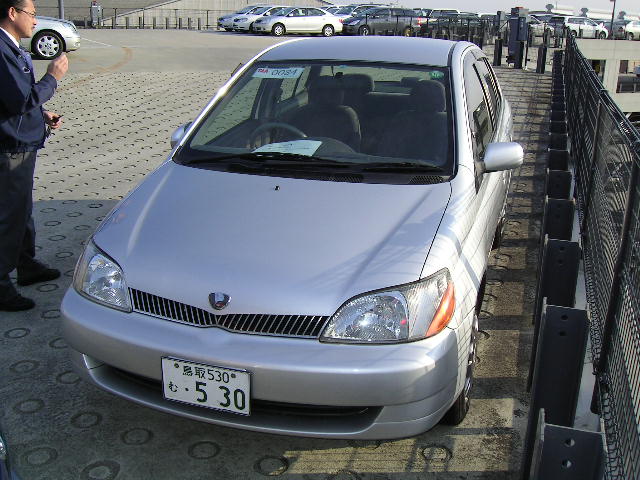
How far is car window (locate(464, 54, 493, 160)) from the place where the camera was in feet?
12.5

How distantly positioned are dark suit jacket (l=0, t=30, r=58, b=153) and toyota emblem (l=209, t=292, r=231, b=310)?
1.87 metres

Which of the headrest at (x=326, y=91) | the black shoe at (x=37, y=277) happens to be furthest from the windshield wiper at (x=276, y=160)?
the black shoe at (x=37, y=277)

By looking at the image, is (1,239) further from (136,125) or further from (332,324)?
(136,125)

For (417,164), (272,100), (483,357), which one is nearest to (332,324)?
(417,164)

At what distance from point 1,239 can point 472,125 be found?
8.88 ft

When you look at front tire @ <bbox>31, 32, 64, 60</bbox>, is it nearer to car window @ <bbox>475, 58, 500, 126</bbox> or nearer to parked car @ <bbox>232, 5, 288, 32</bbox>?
car window @ <bbox>475, 58, 500, 126</bbox>

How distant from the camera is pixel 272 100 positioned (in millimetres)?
4203

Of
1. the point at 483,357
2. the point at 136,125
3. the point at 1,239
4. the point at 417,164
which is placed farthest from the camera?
the point at 136,125

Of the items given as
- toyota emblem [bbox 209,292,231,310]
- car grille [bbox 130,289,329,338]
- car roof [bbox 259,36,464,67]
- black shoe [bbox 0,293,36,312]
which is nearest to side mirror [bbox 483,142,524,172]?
car roof [bbox 259,36,464,67]

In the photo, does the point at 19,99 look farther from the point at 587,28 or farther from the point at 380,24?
the point at 587,28

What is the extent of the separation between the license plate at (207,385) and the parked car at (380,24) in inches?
1305

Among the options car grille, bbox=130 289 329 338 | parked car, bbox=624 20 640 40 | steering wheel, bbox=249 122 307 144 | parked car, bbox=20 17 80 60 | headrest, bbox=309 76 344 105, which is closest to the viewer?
car grille, bbox=130 289 329 338

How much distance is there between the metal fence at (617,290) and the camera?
2.46m

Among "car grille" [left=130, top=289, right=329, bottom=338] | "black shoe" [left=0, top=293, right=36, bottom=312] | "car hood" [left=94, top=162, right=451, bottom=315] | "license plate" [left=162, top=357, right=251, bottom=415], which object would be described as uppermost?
"car hood" [left=94, top=162, right=451, bottom=315]
